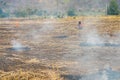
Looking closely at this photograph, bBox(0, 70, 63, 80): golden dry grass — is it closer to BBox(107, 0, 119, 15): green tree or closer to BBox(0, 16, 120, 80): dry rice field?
BBox(0, 16, 120, 80): dry rice field

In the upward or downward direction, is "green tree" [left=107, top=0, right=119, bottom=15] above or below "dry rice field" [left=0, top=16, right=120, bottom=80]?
above

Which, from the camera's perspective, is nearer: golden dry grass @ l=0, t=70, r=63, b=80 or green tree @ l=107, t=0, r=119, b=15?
golden dry grass @ l=0, t=70, r=63, b=80

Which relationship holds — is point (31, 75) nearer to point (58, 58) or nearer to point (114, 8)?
point (58, 58)

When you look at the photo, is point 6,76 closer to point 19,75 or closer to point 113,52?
point 19,75

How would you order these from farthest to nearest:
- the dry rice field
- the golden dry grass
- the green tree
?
the green tree → the dry rice field → the golden dry grass

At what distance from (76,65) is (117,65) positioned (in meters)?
2.41

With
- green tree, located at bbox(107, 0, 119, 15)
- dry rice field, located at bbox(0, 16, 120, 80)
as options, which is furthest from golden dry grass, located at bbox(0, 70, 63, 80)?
green tree, located at bbox(107, 0, 119, 15)

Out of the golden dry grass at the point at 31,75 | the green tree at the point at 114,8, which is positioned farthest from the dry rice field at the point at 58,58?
the green tree at the point at 114,8

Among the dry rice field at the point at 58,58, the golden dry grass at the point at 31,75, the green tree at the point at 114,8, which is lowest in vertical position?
the dry rice field at the point at 58,58

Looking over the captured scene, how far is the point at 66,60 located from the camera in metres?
17.4

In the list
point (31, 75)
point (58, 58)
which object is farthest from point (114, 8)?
point (31, 75)

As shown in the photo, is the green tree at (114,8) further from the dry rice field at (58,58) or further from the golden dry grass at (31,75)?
the golden dry grass at (31,75)

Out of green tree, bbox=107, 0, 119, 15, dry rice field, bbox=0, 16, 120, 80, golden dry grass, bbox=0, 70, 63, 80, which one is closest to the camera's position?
golden dry grass, bbox=0, 70, 63, 80

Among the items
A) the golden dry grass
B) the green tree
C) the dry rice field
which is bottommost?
the dry rice field
